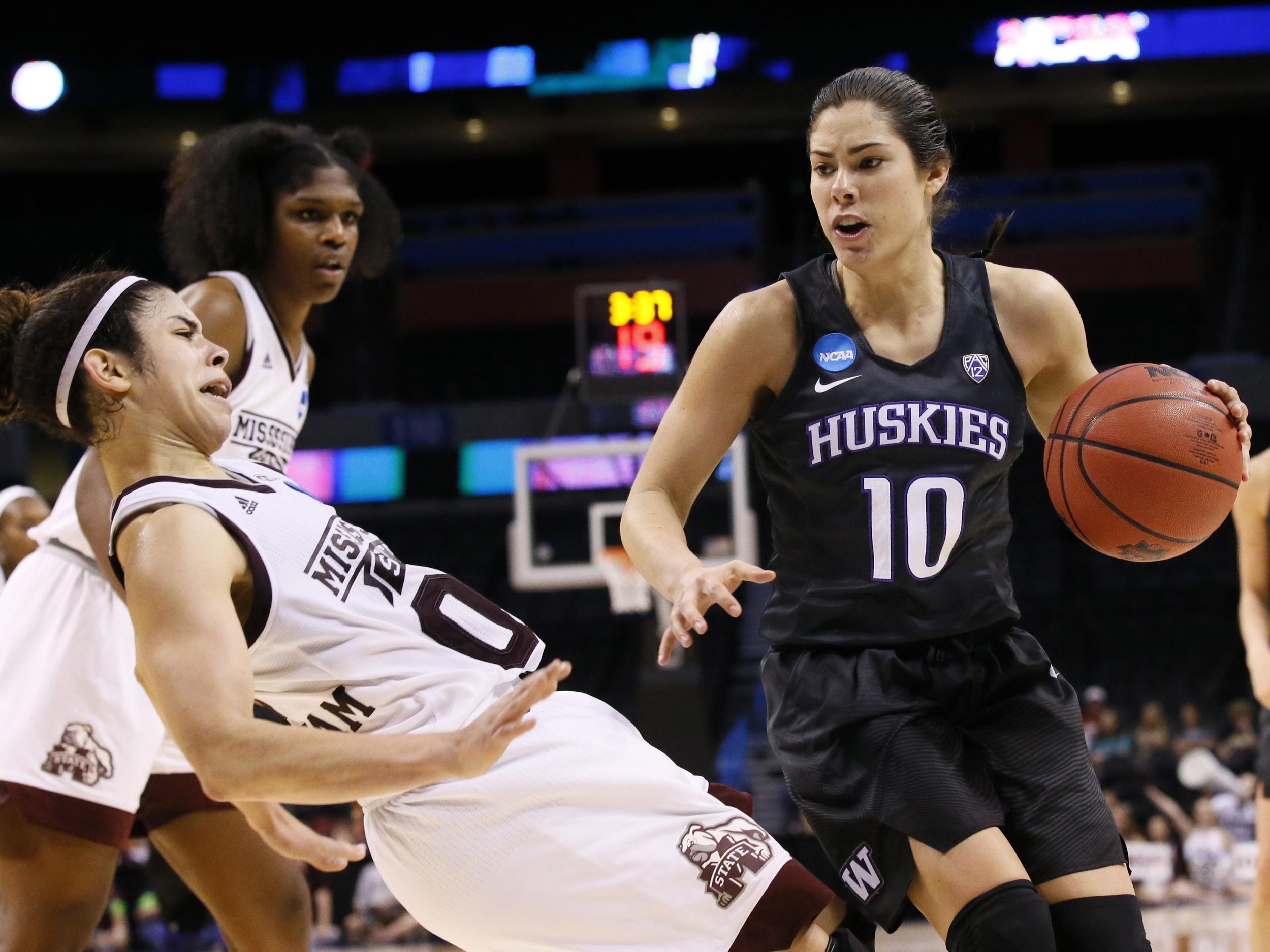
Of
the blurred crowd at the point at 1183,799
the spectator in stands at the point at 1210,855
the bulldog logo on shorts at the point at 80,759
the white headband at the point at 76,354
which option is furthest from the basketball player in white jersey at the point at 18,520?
the spectator in stands at the point at 1210,855

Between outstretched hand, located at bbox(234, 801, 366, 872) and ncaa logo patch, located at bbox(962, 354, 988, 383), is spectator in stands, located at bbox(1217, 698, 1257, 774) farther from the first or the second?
outstretched hand, located at bbox(234, 801, 366, 872)

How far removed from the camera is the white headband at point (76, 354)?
2.30m

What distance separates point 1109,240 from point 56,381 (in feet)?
49.8

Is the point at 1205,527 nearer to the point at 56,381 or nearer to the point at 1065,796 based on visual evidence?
the point at 1065,796

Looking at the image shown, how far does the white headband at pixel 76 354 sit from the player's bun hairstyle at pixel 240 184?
1579mm

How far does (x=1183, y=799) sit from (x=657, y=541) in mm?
8253

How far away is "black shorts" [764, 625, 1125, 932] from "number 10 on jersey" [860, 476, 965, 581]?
0.15 meters

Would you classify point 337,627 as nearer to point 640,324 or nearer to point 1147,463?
point 1147,463

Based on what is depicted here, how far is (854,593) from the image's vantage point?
8.29ft

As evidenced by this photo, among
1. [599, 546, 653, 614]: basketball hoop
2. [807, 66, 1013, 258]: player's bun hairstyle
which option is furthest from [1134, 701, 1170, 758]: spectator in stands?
[807, 66, 1013, 258]: player's bun hairstyle

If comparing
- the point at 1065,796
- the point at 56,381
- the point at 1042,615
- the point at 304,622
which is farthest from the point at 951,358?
the point at 1042,615

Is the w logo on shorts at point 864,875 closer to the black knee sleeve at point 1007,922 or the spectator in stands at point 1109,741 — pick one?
the black knee sleeve at point 1007,922

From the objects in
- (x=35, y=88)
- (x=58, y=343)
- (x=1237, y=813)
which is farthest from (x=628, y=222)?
(x=58, y=343)

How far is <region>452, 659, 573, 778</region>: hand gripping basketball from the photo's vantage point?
1821mm
